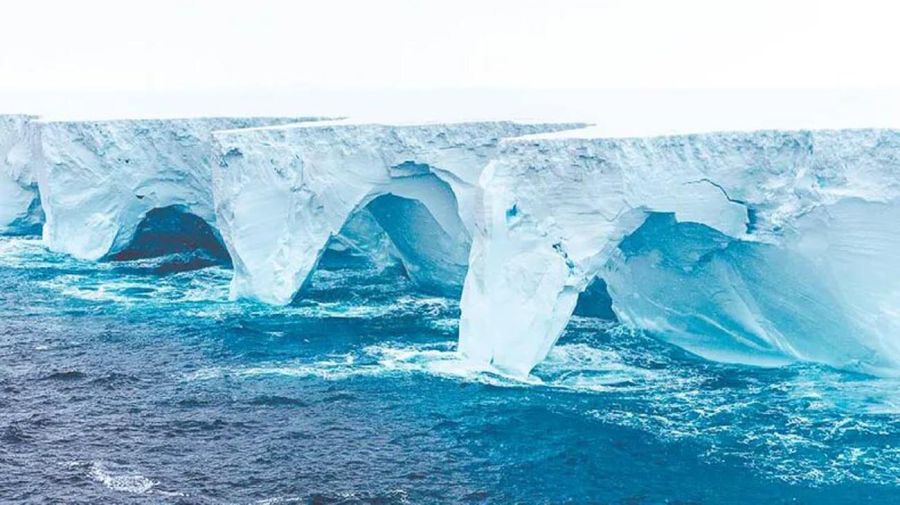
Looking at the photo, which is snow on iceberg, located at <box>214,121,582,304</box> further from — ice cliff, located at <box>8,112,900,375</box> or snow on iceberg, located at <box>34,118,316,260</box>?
snow on iceberg, located at <box>34,118,316,260</box>

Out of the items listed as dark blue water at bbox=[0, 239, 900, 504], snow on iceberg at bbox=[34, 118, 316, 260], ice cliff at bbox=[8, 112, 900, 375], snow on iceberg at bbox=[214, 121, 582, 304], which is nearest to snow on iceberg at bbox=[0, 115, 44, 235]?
snow on iceberg at bbox=[34, 118, 316, 260]

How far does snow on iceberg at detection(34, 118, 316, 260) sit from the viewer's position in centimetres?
2461

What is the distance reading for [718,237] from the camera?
658 inches

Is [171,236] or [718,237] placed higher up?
[718,237]

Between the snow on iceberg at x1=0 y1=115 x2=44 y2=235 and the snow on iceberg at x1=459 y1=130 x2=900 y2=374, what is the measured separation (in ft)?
57.6

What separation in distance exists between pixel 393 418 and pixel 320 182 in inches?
279

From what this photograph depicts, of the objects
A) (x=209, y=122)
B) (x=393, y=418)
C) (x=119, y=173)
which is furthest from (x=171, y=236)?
(x=393, y=418)

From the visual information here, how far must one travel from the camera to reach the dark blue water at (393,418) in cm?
1236

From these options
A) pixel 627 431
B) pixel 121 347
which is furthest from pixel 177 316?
pixel 627 431

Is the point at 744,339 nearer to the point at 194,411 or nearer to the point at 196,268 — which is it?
the point at 194,411

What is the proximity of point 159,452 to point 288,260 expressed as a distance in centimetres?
783

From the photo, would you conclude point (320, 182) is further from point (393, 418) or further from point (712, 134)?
point (712, 134)

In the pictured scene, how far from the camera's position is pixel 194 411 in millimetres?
14875

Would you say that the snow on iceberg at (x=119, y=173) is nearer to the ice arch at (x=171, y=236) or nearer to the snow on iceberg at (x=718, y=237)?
the ice arch at (x=171, y=236)
